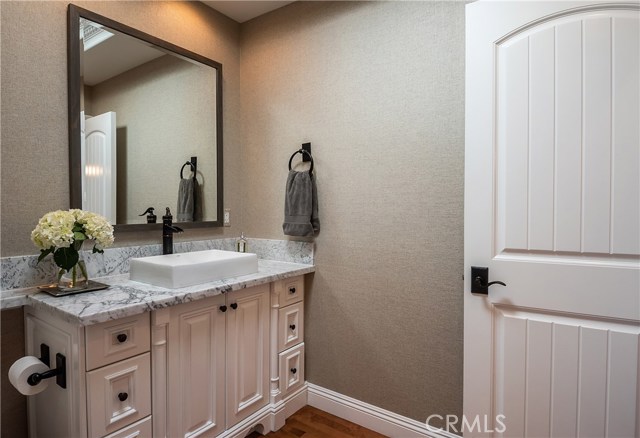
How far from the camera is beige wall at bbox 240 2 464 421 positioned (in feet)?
5.52

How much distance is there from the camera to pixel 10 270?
1.44 meters

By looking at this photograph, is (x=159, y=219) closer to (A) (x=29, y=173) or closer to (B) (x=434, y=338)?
(A) (x=29, y=173)

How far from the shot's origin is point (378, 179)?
74.4 inches

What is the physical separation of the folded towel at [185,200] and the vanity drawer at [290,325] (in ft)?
2.82

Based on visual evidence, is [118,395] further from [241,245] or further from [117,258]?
[241,245]


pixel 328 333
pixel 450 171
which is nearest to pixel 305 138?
pixel 450 171

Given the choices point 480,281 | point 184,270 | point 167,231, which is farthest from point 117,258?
point 480,281

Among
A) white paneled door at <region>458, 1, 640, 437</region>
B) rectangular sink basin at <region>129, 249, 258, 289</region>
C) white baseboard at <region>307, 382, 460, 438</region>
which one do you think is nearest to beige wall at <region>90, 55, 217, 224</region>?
rectangular sink basin at <region>129, 249, 258, 289</region>

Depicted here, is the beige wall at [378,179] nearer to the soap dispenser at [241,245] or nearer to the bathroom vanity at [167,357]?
the soap dispenser at [241,245]

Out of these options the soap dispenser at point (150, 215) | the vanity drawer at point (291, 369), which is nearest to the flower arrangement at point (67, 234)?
the soap dispenser at point (150, 215)

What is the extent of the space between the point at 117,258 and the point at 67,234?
18.6 inches

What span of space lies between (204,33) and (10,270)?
1764 millimetres

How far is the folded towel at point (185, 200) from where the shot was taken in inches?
84.0

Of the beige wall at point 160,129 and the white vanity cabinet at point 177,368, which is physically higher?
the beige wall at point 160,129
